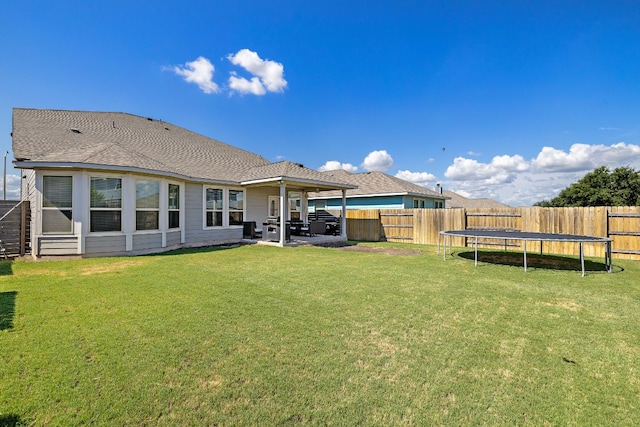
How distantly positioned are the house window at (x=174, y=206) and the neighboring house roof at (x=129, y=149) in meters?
0.67

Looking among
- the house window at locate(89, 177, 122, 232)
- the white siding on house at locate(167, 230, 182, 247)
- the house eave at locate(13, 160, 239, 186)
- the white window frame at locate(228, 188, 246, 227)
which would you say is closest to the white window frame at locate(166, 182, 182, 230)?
the white siding on house at locate(167, 230, 182, 247)

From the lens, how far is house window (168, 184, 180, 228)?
10.8m

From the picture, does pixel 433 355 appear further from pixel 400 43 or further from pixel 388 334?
pixel 400 43

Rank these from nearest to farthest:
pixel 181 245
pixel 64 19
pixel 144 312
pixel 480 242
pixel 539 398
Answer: pixel 539 398 < pixel 144 312 < pixel 64 19 < pixel 181 245 < pixel 480 242

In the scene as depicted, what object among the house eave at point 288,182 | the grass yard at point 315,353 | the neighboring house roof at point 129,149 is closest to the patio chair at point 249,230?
the house eave at point 288,182

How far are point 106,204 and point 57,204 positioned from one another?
3.96ft

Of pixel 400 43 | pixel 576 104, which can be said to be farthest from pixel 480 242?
pixel 400 43

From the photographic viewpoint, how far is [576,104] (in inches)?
568

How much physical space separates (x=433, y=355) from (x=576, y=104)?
1792cm

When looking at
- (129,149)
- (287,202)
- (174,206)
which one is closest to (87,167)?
(174,206)

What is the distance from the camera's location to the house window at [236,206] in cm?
1348

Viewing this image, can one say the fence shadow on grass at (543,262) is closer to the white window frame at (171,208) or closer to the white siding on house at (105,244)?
the white window frame at (171,208)

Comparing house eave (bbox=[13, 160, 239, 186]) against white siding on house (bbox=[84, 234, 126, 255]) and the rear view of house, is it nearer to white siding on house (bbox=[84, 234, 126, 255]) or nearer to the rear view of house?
the rear view of house

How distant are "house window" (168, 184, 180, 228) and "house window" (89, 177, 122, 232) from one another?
1770 mm
